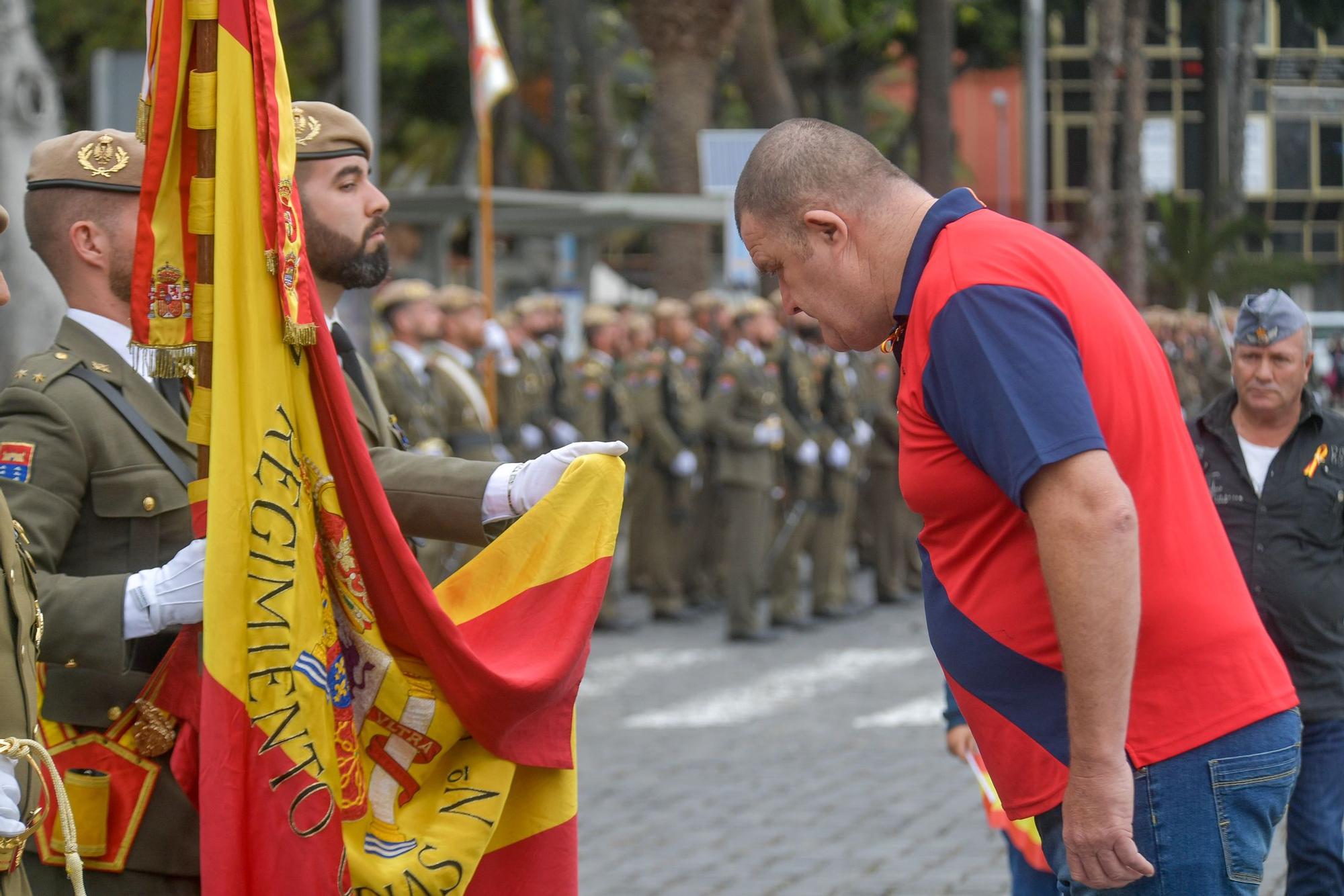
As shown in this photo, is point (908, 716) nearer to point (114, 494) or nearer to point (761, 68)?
point (114, 494)

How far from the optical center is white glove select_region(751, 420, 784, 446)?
41.0ft

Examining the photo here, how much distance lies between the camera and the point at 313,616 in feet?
9.93

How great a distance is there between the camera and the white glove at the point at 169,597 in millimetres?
2980

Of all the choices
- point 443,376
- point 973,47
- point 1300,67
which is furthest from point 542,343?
point 973,47

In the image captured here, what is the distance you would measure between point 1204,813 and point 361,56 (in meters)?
8.93

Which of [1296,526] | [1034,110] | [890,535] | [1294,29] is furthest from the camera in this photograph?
[1034,110]

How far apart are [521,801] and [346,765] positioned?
39 centimetres

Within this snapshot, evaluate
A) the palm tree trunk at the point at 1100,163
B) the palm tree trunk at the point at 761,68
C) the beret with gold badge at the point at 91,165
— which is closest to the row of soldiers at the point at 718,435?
the beret with gold badge at the point at 91,165

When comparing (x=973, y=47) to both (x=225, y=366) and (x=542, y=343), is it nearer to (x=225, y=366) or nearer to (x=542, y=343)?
(x=542, y=343)

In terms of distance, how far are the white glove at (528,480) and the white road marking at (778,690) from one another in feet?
18.5

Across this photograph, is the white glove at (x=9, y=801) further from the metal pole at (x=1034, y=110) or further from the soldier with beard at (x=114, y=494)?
the metal pole at (x=1034, y=110)

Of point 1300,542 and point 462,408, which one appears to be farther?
point 462,408

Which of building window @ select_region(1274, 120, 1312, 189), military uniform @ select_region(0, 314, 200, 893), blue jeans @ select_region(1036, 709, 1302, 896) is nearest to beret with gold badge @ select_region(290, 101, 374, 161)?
military uniform @ select_region(0, 314, 200, 893)

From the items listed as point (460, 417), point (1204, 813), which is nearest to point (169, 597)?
point (1204, 813)
